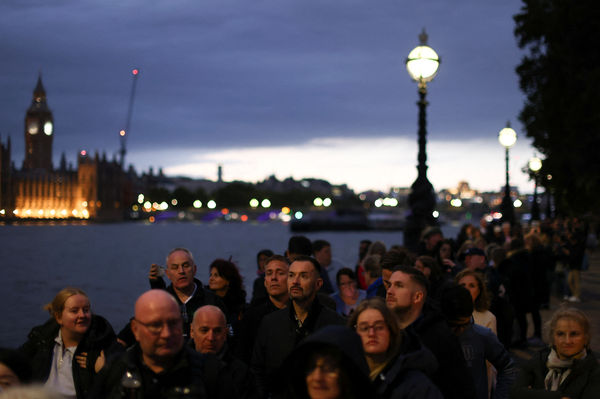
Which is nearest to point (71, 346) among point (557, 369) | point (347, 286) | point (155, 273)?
point (155, 273)

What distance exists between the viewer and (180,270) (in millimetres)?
5953

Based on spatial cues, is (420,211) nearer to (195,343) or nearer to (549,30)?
(195,343)

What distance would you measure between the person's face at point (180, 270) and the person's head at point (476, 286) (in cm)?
211

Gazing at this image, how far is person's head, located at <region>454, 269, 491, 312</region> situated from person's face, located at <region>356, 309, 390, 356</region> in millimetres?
2691

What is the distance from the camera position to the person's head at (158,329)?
345 centimetres

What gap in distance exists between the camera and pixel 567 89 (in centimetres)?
2725

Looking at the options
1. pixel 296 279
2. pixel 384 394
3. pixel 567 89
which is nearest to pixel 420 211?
pixel 296 279

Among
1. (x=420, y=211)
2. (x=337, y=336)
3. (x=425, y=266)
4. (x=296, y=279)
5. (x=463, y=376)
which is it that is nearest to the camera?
(x=337, y=336)

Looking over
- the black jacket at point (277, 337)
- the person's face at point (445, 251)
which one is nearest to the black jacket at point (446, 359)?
the black jacket at point (277, 337)

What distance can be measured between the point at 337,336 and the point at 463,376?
173cm

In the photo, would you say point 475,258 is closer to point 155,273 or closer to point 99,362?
point 155,273

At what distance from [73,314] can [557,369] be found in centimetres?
294

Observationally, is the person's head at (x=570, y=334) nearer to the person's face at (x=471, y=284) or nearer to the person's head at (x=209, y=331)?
the person's face at (x=471, y=284)

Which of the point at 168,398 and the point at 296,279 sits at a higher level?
the point at 296,279
